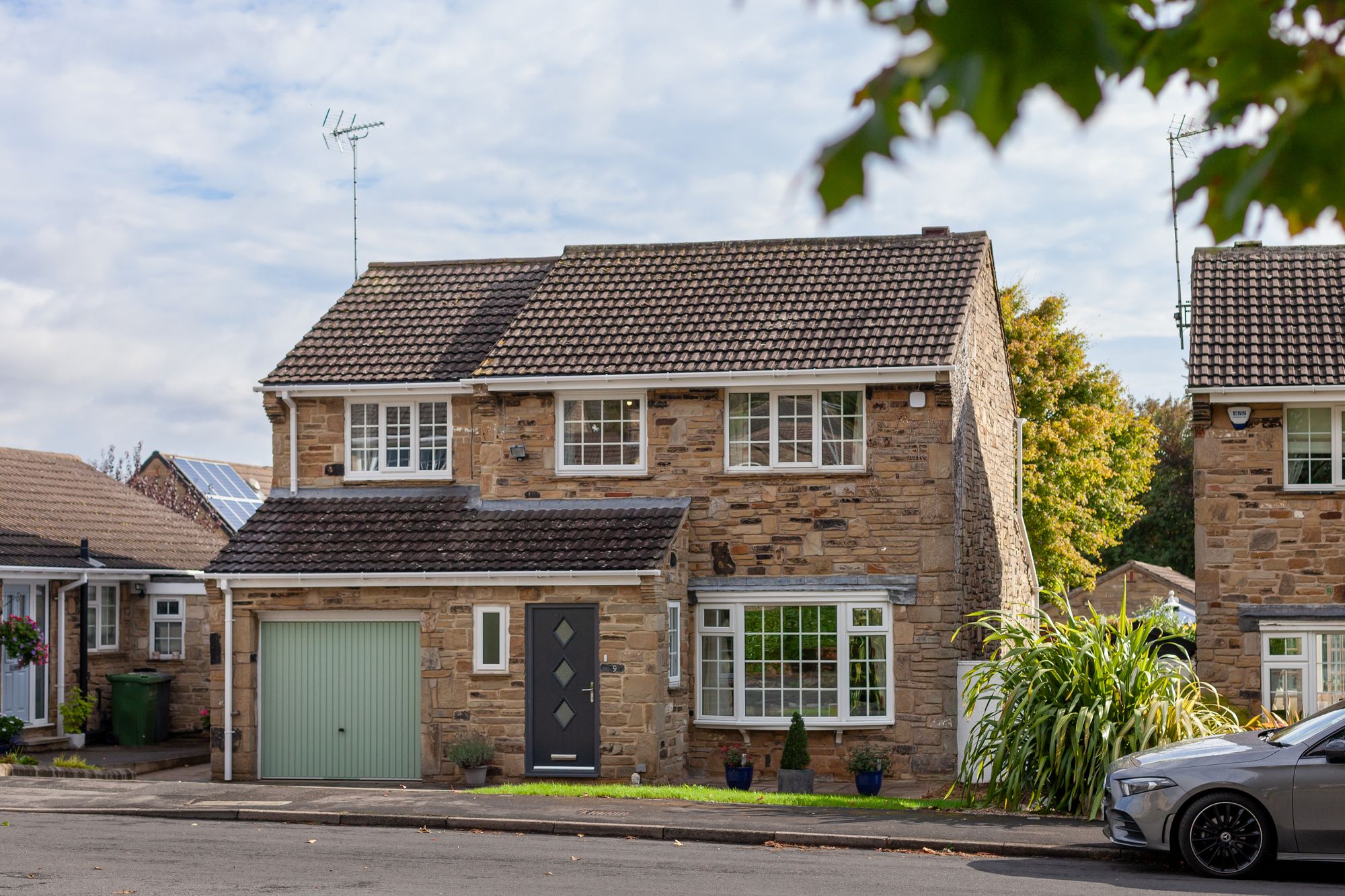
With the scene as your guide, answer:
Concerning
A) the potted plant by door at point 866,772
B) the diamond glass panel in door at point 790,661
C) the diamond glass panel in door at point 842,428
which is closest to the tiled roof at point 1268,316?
the diamond glass panel in door at point 842,428

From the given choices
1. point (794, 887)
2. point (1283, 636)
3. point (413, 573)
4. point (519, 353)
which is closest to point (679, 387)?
point (519, 353)

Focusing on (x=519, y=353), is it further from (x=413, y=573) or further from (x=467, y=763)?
(x=467, y=763)

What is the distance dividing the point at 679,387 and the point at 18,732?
34.7ft

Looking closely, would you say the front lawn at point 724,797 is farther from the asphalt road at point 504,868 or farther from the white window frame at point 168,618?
the white window frame at point 168,618

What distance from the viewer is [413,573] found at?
1984 centimetres

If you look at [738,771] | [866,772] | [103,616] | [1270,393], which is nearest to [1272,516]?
[1270,393]

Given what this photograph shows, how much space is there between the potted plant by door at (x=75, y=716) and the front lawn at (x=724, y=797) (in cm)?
920

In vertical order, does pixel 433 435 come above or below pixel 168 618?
above

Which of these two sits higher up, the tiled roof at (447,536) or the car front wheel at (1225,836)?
the tiled roof at (447,536)

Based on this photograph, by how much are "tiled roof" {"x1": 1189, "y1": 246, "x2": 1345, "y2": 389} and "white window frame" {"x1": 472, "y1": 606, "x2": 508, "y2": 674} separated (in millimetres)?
9510

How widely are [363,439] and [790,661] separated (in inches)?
277

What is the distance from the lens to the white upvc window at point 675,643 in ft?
65.3

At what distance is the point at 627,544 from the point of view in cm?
1961

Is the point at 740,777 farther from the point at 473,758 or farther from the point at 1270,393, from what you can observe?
the point at 1270,393
